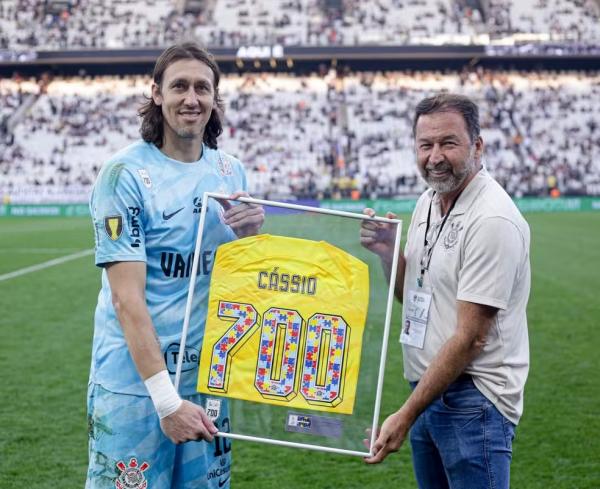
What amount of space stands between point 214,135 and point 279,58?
45.6 metres

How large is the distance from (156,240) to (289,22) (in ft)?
166

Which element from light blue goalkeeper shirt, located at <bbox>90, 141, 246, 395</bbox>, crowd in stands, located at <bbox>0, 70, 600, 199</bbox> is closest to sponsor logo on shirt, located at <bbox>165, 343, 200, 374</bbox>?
light blue goalkeeper shirt, located at <bbox>90, 141, 246, 395</bbox>

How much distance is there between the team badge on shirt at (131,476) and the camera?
3.22 metres

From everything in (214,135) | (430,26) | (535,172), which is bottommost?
(535,172)

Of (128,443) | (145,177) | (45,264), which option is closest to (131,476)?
(128,443)

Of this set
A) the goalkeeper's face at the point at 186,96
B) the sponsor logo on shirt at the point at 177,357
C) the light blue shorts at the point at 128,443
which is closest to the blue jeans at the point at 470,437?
the light blue shorts at the point at 128,443

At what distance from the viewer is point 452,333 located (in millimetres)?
3176

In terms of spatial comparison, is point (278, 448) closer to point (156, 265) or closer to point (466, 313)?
point (156, 265)

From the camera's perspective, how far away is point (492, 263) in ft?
9.77

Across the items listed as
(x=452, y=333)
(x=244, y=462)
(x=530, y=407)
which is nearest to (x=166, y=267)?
(x=452, y=333)

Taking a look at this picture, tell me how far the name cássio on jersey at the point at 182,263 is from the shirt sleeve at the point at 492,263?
3.32 ft

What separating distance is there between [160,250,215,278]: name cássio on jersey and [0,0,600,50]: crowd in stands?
46.6 m

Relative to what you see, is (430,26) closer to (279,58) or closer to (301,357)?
(279,58)

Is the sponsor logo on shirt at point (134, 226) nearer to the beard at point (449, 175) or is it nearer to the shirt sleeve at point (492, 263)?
the beard at point (449, 175)
